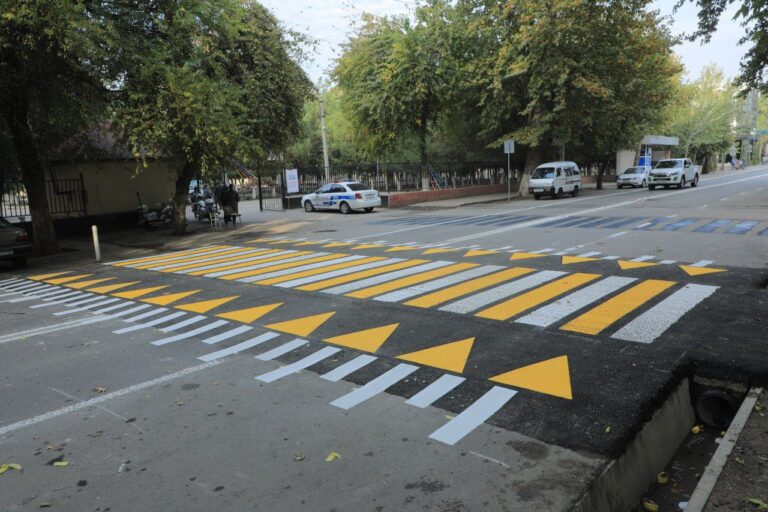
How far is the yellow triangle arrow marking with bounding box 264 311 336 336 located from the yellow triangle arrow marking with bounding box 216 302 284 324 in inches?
21.4

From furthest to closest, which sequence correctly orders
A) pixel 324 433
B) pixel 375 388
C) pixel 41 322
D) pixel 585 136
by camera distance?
pixel 585 136
pixel 41 322
pixel 375 388
pixel 324 433

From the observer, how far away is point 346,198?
26.7 meters

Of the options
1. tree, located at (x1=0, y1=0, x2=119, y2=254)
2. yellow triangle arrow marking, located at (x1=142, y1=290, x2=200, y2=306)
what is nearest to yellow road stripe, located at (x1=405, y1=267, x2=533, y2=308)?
yellow triangle arrow marking, located at (x1=142, y1=290, x2=200, y2=306)

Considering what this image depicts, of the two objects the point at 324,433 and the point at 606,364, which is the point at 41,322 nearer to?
the point at 324,433

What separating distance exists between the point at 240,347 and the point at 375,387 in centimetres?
200

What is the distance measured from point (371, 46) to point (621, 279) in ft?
83.0

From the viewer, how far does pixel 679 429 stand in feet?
14.6

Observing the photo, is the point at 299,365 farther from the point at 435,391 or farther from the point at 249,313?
the point at 249,313

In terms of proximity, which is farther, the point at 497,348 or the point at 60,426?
the point at 497,348

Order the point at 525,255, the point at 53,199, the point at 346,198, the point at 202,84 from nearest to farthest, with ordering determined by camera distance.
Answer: the point at 525,255 → the point at 202,84 → the point at 53,199 → the point at 346,198

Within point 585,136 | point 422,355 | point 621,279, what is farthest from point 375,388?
point 585,136

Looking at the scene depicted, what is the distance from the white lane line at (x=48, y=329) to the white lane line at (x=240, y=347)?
279 cm

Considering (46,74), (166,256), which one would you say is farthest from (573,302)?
(46,74)

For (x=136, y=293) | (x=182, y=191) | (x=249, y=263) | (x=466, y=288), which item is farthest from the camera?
(x=182, y=191)
